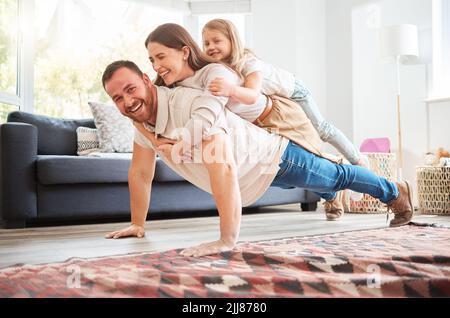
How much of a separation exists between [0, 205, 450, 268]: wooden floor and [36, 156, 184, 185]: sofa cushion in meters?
0.26

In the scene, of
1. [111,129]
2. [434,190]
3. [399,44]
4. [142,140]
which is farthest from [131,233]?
[399,44]

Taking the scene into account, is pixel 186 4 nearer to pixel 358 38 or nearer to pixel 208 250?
pixel 358 38

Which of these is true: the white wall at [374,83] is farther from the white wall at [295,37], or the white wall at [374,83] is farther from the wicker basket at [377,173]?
the wicker basket at [377,173]

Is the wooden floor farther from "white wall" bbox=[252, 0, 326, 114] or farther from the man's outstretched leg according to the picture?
"white wall" bbox=[252, 0, 326, 114]

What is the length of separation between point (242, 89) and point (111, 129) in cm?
188

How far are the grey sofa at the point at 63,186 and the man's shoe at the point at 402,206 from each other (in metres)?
1.21

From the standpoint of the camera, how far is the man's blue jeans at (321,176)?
5.73ft

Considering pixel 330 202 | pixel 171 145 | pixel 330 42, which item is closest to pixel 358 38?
pixel 330 42

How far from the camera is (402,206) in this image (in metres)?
2.18

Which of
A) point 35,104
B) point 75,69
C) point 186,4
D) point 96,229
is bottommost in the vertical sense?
point 96,229

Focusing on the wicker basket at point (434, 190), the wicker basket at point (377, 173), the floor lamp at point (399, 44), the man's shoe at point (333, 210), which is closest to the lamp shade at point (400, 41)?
the floor lamp at point (399, 44)

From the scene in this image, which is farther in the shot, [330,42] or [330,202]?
[330,42]

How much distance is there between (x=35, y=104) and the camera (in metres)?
3.95
